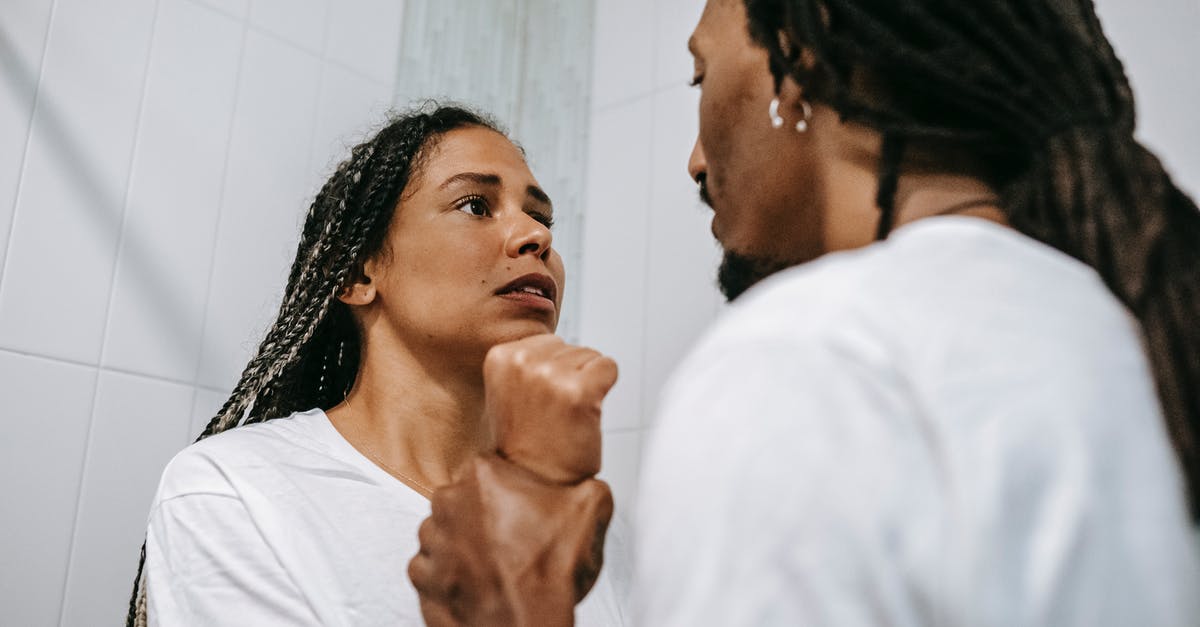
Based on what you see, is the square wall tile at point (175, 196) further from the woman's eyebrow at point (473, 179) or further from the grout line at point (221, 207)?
the woman's eyebrow at point (473, 179)

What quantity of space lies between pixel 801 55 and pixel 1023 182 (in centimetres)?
16

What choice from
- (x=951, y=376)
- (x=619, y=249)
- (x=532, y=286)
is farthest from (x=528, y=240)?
(x=951, y=376)

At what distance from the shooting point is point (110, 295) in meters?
1.35

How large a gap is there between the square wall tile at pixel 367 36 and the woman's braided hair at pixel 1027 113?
1.26 meters

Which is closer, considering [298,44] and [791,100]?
[791,100]

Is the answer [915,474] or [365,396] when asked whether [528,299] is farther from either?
[915,474]

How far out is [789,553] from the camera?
0.37 meters

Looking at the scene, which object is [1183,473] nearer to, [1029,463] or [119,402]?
[1029,463]

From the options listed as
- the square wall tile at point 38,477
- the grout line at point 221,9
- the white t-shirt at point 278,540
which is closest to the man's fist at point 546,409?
the white t-shirt at point 278,540

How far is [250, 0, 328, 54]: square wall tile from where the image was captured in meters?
1.61

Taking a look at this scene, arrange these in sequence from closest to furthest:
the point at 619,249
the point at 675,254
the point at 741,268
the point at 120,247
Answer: the point at 741,268
the point at 120,247
the point at 675,254
the point at 619,249

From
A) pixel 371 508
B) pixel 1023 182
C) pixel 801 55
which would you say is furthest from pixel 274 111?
pixel 1023 182

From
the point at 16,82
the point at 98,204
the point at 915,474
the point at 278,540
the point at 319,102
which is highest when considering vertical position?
the point at 319,102

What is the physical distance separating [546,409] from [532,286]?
23.8 inches
